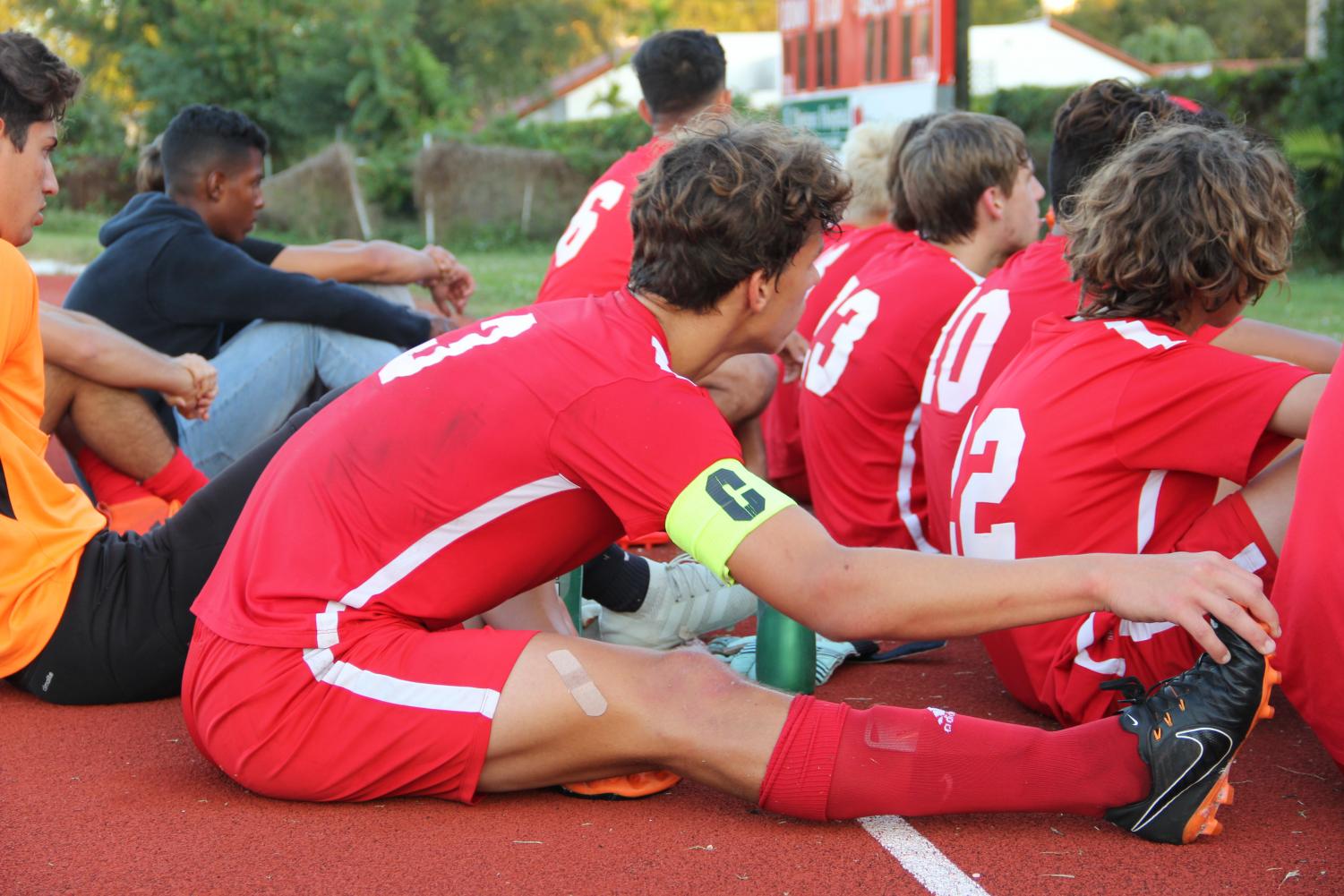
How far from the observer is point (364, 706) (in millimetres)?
2650

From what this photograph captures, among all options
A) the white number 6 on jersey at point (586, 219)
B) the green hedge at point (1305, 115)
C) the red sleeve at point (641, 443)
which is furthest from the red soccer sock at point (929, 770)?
the green hedge at point (1305, 115)

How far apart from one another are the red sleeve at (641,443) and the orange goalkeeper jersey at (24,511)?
1.59 m

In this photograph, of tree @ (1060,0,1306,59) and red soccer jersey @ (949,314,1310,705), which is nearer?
red soccer jersey @ (949,314,1310,705)

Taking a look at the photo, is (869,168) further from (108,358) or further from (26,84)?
(26,84)

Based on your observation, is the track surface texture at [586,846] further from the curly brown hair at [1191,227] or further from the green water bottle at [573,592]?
the curly brown hair at [1191,227]

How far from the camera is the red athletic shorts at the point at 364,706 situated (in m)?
2.63

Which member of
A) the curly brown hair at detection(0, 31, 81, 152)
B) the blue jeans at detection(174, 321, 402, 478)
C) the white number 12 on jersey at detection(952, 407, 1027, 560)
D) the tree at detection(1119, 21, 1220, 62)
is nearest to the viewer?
the white number 12 on jersey at detection(952, 407, 1027, 560)

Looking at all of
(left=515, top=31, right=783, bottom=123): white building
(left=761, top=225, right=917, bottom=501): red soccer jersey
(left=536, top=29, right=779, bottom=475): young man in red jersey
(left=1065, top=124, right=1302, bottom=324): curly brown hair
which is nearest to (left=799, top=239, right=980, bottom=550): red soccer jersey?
(left=536, top=29, right=779, bottom=475): young man in red jersey

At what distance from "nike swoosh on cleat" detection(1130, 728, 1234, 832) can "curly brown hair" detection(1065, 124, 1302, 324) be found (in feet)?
3.43

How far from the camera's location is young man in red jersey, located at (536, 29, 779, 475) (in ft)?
17.1

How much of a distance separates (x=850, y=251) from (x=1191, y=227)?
2736mm

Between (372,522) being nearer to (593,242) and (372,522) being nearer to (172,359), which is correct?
(172,359)

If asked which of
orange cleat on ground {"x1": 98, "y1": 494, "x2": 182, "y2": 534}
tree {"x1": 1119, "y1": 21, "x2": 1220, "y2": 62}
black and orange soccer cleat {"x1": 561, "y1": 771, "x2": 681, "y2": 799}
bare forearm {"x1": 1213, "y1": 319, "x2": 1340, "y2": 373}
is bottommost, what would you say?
tree {"x1": 1119, "y1": 21, "x2": 1220, "y2": 62}

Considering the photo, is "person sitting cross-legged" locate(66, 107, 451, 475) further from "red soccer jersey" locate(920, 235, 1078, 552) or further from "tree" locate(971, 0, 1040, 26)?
"tree" locate(971, 0, 1040, 26)
